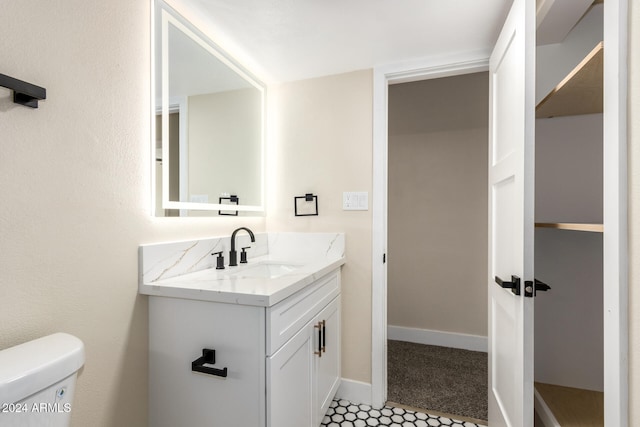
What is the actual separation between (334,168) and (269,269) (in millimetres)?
751

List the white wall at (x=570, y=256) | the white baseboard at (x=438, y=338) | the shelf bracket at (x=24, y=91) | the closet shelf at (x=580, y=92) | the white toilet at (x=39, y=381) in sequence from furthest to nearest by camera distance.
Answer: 1. the white baseboard at (x=438, y=338)
2. the white wall at (x=570, y=256)
3. the closet shelf at (x=580, y=92)
4. the shelf bracket at (x=24, y=91)
5. the white toilet at (x=39, y=381)

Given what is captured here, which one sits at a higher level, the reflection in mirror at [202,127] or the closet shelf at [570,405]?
the reflection in mirror at [202,127]

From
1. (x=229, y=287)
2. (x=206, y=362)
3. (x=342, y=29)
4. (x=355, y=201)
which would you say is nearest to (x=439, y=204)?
(x=355, y=201)

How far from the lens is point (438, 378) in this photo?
2121mm

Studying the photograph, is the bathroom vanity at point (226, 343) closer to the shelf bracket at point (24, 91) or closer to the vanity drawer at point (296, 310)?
the vanity drawer at point (296, 310)

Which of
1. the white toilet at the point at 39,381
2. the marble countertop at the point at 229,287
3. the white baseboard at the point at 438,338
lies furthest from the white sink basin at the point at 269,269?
the white baseboard at the point at 438,338

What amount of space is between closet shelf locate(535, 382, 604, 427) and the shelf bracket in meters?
2.21

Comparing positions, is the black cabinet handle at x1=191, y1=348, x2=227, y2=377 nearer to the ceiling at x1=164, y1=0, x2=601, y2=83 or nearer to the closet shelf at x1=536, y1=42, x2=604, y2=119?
the ceiling at x1=164, y1=0, x2=601, y2=83

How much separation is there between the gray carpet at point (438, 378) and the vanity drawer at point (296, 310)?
35.0 inches

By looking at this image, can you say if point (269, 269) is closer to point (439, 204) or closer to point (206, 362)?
point (206, 362)

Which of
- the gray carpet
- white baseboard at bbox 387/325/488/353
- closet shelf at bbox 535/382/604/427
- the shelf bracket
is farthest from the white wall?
the shelf bracket

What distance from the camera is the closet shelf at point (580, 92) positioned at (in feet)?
3.25

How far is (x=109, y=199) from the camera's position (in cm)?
107

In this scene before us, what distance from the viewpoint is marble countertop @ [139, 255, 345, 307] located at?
1035 millimetres
